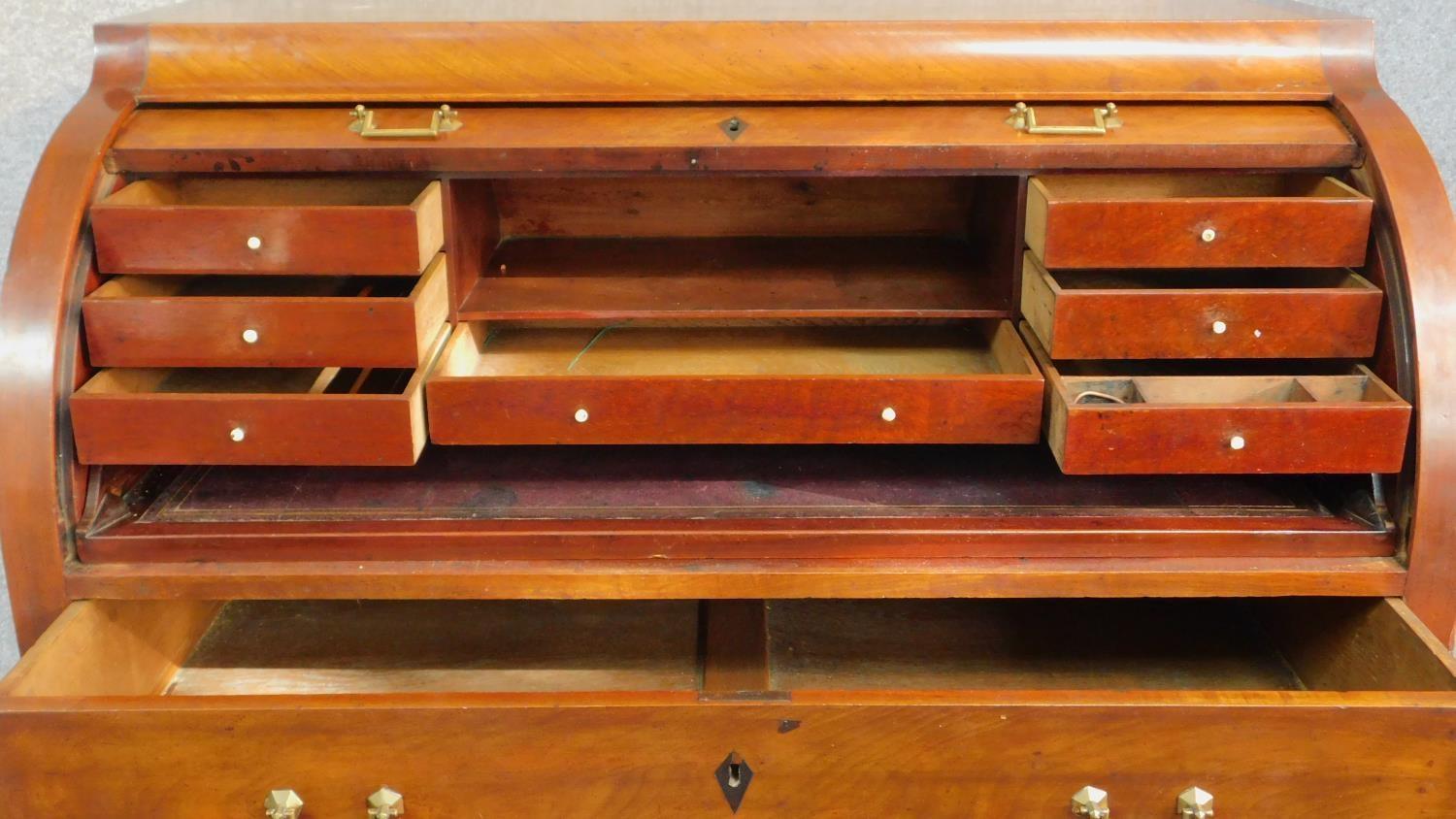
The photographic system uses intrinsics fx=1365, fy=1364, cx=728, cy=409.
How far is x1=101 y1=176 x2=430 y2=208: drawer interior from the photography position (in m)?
1.73

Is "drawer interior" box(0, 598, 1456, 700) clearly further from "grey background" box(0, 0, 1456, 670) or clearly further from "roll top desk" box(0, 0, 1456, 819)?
"grey background" box(0, 0, 1456, 670)

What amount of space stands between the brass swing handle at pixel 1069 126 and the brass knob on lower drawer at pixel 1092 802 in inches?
28.9

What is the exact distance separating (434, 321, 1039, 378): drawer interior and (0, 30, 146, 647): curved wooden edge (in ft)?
1.55

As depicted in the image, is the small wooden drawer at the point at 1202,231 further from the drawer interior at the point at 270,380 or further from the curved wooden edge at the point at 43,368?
the curved wooden edge at the point at 43,368

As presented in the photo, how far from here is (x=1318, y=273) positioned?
1.71m

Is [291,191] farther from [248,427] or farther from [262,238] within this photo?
[248,427]

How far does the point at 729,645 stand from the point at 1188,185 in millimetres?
825

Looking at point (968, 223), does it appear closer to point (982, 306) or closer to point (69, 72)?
point (982, 306)

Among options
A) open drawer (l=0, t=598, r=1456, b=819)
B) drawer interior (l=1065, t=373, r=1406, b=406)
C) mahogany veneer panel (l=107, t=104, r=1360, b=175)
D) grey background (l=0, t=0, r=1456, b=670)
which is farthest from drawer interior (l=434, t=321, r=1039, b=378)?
grey background (l=0, t=0, r=1456, b=670)

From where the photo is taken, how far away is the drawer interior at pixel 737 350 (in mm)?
1835

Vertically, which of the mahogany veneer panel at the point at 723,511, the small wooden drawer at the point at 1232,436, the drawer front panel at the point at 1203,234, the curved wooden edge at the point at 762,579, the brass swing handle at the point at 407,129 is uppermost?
the brass swing handle at the point at 407,129

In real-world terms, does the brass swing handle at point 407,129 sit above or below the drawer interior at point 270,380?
above

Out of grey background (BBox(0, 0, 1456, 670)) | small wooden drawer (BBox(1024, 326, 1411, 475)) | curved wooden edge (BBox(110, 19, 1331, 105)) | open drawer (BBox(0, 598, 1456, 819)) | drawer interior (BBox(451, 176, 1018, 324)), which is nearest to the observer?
open drawer (BBox(0, 598, 1456, 819))

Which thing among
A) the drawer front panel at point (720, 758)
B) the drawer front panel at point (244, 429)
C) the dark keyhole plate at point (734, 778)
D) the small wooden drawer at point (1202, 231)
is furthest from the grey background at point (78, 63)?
the dark keyhole plate at point (734, 778)
